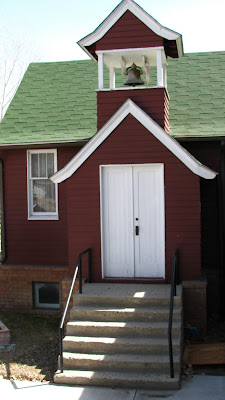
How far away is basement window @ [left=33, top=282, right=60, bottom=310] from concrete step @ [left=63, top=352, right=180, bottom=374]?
368cm

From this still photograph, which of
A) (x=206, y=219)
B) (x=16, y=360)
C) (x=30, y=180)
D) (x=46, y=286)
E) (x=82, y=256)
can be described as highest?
(x=30, y=180)

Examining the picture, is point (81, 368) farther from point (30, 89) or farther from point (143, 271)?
point (30, 89)

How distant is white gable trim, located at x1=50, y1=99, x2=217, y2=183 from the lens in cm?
893

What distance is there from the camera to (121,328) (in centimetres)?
778

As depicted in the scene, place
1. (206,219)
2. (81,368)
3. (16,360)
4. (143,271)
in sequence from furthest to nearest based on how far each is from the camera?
(206,219) → (143,271) → (16,360) → (81,368)

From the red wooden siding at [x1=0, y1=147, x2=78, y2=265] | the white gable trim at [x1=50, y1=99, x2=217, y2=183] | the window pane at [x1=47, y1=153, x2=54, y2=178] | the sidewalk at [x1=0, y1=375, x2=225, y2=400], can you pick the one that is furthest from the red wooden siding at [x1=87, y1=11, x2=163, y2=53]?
the sidewalk at [x1=0, y1=375, x2=225, y2=400]

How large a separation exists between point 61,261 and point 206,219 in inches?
138

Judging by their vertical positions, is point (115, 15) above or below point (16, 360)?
above

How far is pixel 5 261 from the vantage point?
448 inches

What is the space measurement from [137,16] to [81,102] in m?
3.27

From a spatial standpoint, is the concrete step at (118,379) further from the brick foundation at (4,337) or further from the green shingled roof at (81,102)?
the green shingled roof at (81,102)

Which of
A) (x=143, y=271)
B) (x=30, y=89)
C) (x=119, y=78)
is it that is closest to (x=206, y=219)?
(x=143, y=271)

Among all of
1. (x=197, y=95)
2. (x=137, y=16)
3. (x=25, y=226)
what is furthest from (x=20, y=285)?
(x=137, y=16)

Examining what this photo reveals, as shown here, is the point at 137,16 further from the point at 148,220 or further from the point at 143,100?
the point at 148,220
